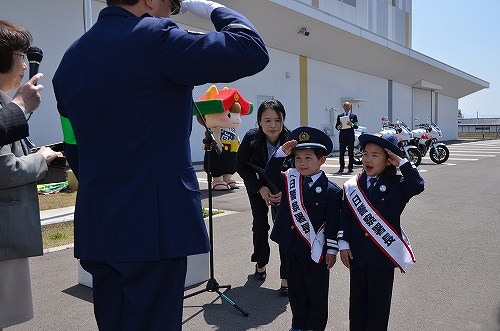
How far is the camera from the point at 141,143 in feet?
5.16

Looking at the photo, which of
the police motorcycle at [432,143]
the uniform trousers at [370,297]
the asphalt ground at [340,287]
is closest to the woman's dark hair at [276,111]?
the asphalt ground at [340,287]

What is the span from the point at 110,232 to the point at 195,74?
2.08ft

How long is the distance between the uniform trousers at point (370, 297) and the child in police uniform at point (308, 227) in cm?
23

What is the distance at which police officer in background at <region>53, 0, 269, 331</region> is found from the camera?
1527 millimetres

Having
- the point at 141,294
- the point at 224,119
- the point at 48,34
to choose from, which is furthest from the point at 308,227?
the point at 48,34

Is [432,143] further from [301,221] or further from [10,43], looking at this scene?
[10,43]

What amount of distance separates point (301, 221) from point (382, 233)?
1.88 ft

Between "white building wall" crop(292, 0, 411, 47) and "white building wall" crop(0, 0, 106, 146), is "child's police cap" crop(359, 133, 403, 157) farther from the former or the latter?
"white building wall" crop(292, 0, 411, 47)

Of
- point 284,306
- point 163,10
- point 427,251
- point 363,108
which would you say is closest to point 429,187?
point 427,251

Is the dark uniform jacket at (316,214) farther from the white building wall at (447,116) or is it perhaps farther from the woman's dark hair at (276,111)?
the white building wall at (447,116)

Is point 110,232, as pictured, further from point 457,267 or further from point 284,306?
point 457,267

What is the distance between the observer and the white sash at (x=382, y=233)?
2.87m

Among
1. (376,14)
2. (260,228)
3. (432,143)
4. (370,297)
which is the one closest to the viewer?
(370,297)

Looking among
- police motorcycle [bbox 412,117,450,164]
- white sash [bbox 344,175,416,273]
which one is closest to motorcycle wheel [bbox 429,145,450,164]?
police motorcycle [bbox 412,117,450,164]
